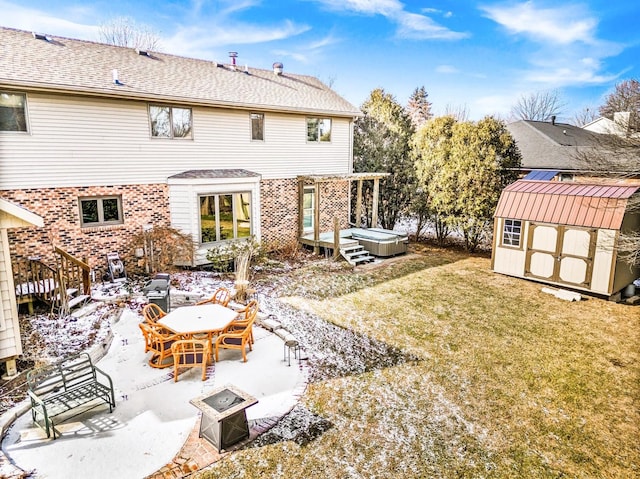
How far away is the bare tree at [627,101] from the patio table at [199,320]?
14.4 meters

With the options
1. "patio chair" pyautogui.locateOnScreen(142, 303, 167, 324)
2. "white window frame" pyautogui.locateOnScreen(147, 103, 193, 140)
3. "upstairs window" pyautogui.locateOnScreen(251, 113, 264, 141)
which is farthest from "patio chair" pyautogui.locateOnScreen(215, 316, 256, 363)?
"upstairs window" pyautogui.locateOnScreen(251, 113, 264, 141)

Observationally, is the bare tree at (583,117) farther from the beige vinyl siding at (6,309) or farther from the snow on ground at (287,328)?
the beige vinyl siding at (6,309)

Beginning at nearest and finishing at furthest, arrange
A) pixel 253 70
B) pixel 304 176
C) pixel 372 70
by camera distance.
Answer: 1. pixel 304 176
2. pixel 253 70
3. pixel 372 70

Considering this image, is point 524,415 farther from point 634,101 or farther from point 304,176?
point 634,101

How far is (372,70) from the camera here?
3478 centimetres

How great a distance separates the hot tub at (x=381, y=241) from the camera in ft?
50.3

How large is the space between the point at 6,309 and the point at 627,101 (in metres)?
19.1

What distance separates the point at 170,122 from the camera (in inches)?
488

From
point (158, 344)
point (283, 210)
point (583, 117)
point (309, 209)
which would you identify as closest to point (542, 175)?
point (309, 209)

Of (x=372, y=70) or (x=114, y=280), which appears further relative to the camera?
(x=372, y=70)

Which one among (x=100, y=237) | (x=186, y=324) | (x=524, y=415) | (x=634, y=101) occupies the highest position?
(x=634, y=101)

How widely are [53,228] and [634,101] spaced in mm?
19015

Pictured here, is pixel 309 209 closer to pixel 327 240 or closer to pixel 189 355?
pixel 327 240

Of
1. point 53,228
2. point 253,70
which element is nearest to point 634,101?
point 253,70
